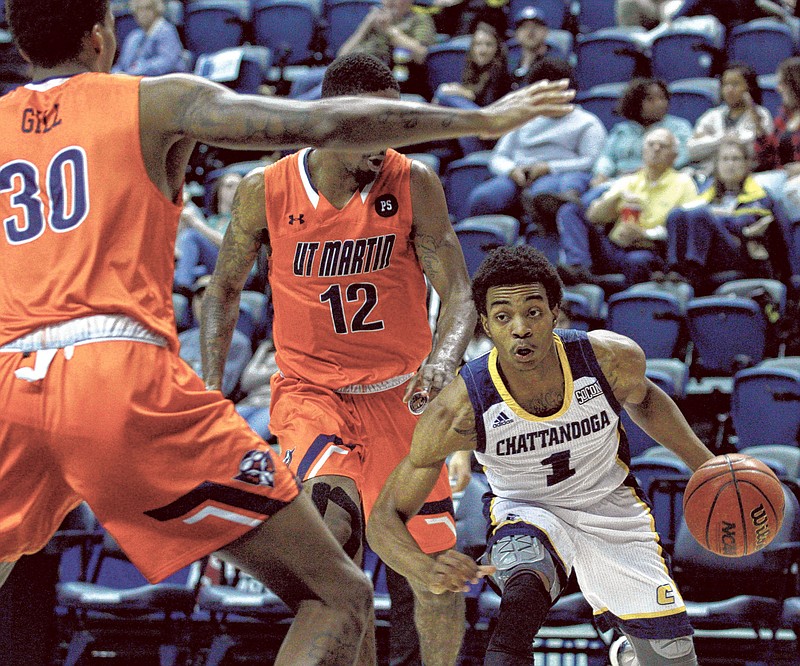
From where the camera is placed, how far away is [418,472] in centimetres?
392

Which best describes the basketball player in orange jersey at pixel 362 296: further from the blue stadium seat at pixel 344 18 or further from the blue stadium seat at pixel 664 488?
the blue stadium seat at pixel 344 18

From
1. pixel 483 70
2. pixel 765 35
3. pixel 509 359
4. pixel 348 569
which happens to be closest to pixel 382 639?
pixel 509 359

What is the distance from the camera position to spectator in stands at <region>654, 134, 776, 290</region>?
295 inches

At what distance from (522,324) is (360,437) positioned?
791 mm

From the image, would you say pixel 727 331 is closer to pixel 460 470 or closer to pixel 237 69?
pixel 460 470

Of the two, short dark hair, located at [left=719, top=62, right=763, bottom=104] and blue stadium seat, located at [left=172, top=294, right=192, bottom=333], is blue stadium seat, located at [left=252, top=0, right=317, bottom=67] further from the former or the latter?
short dark hair, located at [left=719, top=62, right=763, bottom=104]

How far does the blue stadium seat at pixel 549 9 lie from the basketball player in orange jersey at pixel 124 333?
848 cm

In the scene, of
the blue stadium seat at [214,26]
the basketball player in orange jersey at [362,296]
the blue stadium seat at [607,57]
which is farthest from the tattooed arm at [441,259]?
the blue stadium seat at [214,26]

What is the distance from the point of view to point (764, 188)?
25.7 feet

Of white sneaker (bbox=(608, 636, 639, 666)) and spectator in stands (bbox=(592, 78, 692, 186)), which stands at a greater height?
spectator in stands (bbox=(592, 78, 692, 186))

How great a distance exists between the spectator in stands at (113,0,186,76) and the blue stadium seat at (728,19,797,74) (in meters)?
4.72

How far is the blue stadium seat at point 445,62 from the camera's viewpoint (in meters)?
10.5

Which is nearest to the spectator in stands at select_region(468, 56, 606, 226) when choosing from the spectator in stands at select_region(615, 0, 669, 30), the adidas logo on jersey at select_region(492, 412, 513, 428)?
the spectator in stands at select_region(615, 0, 669, 30)

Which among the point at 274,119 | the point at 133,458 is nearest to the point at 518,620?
the point at 133,458
